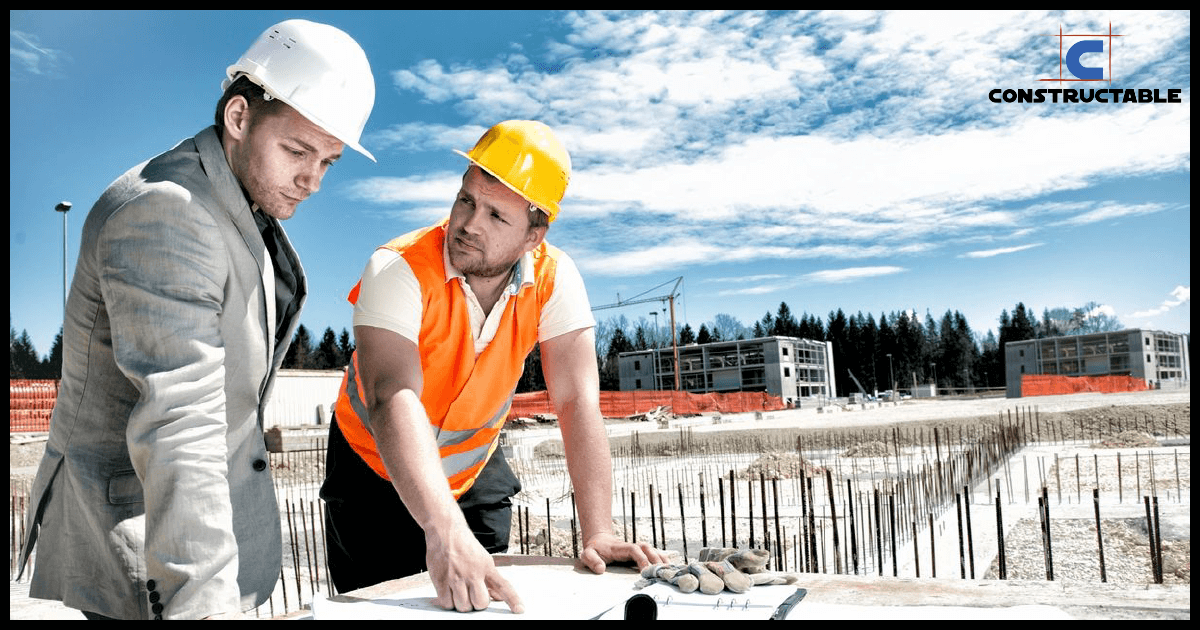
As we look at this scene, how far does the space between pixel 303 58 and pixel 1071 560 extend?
6.99m

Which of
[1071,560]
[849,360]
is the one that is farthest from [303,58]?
[849,360]

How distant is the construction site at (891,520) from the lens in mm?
1833

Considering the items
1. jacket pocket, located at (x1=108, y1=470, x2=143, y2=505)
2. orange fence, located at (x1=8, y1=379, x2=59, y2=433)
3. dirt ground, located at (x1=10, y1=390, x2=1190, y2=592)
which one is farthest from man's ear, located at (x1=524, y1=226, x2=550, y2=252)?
orange fence, located at (x1=8, y1=379, x2=59, y2=433)

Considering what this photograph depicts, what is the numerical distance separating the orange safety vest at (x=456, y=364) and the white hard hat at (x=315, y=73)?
0.40 m

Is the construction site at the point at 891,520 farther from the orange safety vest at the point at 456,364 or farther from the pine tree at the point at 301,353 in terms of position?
the pine tree at the point at 301,353

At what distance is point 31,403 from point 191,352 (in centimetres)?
2707

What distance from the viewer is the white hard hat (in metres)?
1.91

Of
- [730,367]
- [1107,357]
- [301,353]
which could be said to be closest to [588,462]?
[301,353]

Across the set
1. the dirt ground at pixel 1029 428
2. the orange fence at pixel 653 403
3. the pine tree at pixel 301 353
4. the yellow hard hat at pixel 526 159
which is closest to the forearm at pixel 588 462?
the yellow hard hat at pixel 526 159

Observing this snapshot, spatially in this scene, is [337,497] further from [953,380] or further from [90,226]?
[953,380]

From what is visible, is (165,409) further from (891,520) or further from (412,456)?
(891,520)

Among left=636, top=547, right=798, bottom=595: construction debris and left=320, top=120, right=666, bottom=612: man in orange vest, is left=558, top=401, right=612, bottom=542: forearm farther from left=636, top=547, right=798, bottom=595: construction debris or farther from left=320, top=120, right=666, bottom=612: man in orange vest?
left=636, top=547, right=798, bottom=595: construction debris

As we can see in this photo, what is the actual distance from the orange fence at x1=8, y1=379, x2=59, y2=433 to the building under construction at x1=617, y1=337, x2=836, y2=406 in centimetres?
4122

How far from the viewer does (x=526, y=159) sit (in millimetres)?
2268
